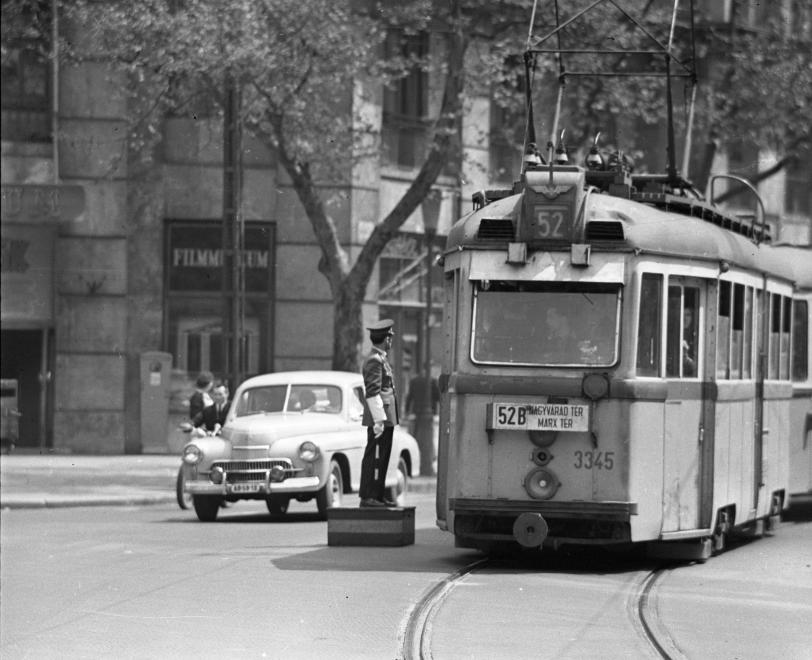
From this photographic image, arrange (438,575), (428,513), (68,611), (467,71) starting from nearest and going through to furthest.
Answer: (68,611) < (438,575) < (428,513) < (467,71)

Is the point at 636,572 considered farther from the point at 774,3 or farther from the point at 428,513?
the point at 774,3

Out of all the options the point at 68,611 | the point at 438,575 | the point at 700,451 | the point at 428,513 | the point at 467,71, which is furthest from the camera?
the point at 467,71

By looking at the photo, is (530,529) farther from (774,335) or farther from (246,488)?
(246,488)

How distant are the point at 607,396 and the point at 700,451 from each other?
128 cm

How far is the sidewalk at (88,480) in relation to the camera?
24.3 m

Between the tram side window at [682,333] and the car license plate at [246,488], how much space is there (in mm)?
6983

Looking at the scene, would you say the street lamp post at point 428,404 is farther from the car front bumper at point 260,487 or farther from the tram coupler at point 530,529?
the tram coupler at point 530,529

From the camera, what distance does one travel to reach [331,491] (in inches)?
816

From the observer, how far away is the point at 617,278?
547 inches

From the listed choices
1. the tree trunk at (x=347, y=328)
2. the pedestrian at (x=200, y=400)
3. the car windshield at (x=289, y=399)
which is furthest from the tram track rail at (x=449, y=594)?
the tree trunk at (x=347, y=328)

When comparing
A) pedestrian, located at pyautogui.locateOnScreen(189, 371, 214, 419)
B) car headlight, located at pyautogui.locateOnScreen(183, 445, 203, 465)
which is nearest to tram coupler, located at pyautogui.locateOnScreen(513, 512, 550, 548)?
car headlight, located at pyautogui.locateOnScreen(183, 445, 203, 465)

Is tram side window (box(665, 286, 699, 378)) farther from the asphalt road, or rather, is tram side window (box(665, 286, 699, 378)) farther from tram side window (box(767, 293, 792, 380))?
tram side window (box(767, 293, 792, 380))

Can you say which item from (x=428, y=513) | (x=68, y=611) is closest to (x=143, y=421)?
(x=428, y=513)

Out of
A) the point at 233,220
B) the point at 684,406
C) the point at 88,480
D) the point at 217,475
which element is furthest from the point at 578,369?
the point at 88,480
